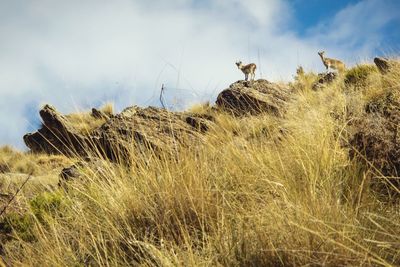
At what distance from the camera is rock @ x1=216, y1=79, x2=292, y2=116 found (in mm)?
9797

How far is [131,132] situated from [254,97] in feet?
11.4

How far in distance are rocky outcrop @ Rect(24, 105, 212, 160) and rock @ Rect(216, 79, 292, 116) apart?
660 mm

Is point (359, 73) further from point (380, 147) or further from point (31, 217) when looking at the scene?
point (31, 217)

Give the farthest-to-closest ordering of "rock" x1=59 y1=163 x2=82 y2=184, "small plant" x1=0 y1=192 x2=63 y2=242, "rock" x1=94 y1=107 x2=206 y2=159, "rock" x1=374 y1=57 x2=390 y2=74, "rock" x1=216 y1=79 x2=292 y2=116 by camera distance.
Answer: "rock" x1=374 y1=57 x2=390 y2=74 < "rock" x1=216 y1=79 x2=292 y2=116 < "rock" x1=94 y1=107 x2=206 y2=159 < "rock" x1=59 y1=163 x2=82 y2=184 < "small plant" x1=0 y1=192 x2=63 y2=242

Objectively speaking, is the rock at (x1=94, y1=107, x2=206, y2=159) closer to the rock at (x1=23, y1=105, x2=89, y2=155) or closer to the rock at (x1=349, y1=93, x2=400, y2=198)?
the rock at (x1=349, y1=93, x2=400, y2=198)

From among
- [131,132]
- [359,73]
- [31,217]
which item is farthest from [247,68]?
[31,217]

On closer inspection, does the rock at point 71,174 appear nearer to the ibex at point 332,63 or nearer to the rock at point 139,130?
the rock at point 139,130

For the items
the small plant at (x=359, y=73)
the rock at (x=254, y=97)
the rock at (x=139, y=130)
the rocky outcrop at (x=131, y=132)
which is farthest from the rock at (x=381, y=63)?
the rock at (x=139, y=130)

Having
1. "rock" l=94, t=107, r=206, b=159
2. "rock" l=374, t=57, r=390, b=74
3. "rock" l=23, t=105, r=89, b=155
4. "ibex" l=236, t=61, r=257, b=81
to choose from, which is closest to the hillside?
"rock" l=94, t=107, r=206, b=159

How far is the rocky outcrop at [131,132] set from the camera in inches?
202

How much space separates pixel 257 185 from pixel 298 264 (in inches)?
46.2

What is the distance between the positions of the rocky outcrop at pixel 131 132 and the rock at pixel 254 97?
66 centimetres

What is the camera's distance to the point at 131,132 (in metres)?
7.60

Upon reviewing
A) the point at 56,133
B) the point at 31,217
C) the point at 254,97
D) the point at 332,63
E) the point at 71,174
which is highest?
the point at 332,63
